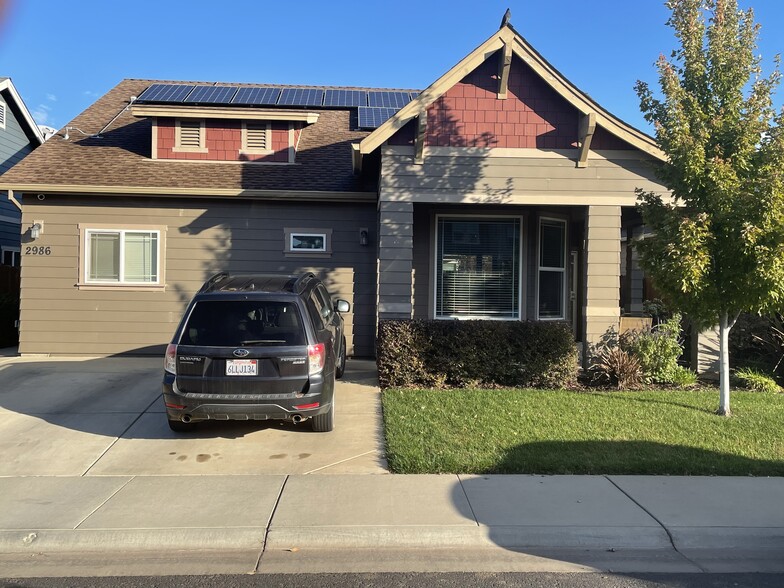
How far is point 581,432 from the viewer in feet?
21.4

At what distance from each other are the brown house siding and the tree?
5.74 m

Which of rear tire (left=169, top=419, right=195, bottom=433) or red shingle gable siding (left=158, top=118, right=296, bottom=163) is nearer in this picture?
rear tire (left=169, top=419, right=195, bottom=433)

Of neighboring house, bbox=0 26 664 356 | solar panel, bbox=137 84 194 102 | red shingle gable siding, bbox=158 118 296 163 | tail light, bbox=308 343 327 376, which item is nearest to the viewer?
tail light, bbox=308 343 327 376

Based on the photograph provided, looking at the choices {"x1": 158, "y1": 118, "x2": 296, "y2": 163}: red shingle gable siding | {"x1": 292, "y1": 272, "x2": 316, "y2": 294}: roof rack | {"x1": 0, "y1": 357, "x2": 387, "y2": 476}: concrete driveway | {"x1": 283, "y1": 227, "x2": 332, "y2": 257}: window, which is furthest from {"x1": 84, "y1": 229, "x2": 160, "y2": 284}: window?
{"x1": 292, "y1": 272, "x2": 316, "y2": 294}: roof rack

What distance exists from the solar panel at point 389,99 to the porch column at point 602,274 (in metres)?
7.25

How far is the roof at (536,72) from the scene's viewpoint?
28.8 ft

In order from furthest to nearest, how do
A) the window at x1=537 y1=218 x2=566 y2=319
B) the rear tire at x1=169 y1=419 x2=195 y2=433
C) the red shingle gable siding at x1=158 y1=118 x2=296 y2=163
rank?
the red shingle gable siding at x1=158 y1=118 x2=296 y2=163 < the window at x1=537 y1=218 x2=566 y2=319 < the rear tire at x1=169 y1=419 x2=195 y2=433

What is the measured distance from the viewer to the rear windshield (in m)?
5.93

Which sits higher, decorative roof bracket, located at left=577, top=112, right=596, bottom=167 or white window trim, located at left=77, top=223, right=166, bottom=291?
decorative roof bracket, located at left=577, top=112, right=596, bottom=167

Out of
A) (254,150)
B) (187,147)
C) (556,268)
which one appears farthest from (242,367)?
(187,147)

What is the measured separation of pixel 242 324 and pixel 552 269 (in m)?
6.95

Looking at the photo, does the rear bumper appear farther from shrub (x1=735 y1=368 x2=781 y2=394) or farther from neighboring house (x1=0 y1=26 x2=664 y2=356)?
shrub (x1=735 y1=368 x2=781 y2=394)

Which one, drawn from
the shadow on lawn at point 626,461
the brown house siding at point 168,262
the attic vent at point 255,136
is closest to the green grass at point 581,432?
the shadow on lawn at point 626,461

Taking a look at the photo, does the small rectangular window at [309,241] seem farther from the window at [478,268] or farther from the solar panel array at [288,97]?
the solar panel array at [288,97]
